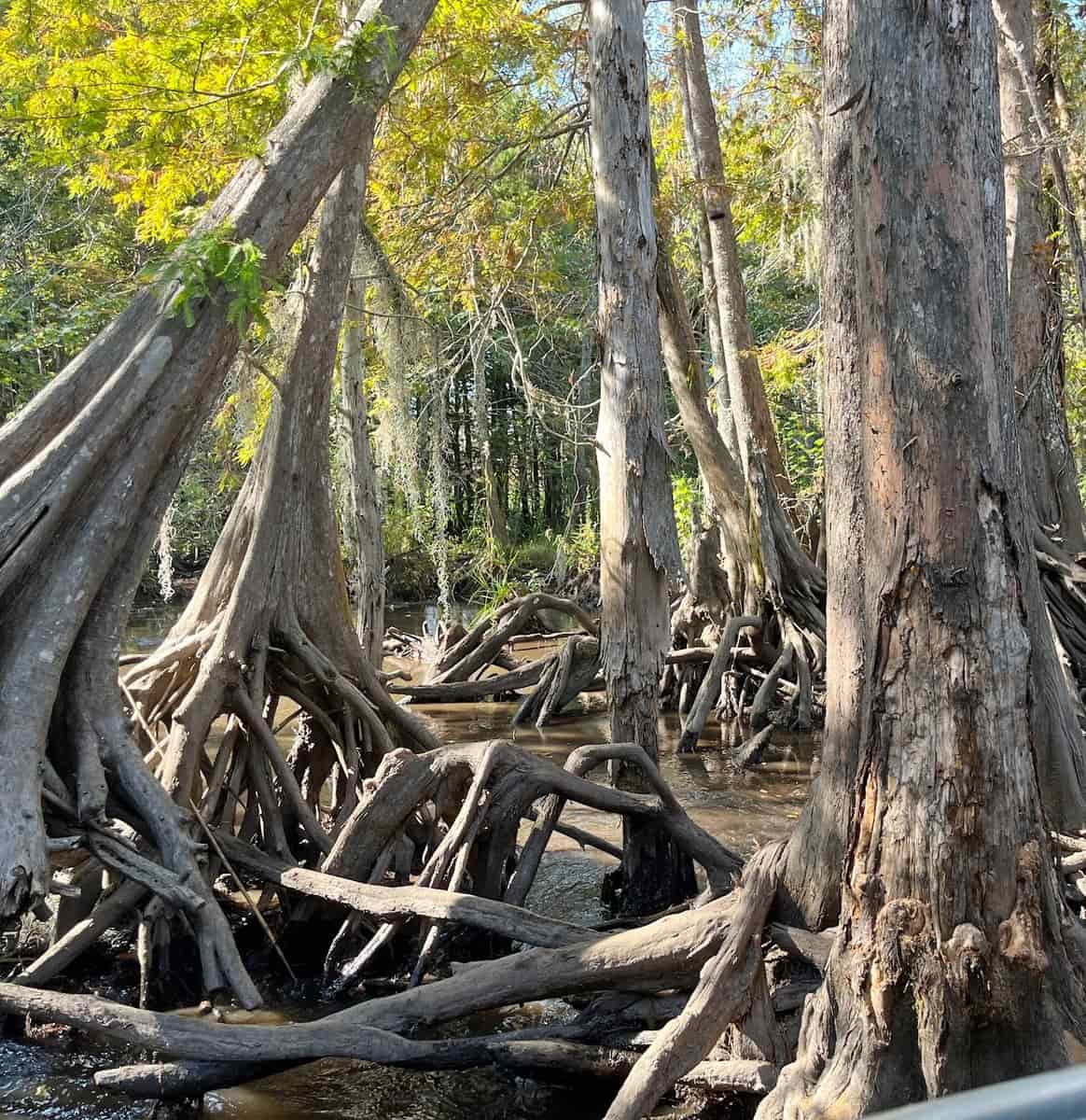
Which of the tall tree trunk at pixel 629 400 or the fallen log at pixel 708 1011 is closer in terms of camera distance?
the fallen log at pixel 708 1011

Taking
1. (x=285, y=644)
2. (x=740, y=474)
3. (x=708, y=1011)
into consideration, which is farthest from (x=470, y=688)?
(x=708, y=1011)

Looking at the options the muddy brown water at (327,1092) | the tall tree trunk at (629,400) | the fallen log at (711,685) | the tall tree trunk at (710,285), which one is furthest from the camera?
the tall tree trunk at (710,285)

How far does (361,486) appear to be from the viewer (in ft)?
37.5

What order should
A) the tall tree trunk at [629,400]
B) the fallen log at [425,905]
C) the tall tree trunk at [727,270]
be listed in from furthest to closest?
the tall tree trunk at [727,270]
the tall tree trunk at [629,400]
the fallen log at [425,905]

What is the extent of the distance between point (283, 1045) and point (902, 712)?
229 centimetres

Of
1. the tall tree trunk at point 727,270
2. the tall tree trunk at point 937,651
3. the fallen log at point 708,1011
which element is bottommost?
the fallen log at point 708,1011

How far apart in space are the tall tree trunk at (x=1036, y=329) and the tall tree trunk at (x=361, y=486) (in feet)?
17.9

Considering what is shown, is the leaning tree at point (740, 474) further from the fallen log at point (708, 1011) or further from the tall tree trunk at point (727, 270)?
the fallen log at point (708, 1011)

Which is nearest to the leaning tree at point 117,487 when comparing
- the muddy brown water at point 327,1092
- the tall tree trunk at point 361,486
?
the muddy brown water at point 327,1092

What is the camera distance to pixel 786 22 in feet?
42.5

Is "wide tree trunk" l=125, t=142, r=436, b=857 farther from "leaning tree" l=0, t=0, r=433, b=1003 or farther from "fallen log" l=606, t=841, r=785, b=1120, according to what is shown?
"fallen log" l=606, t=841, r=785, b=1120

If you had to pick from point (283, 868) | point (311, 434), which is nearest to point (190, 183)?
point (311, 434)

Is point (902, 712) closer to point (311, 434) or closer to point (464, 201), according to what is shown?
point (311, 434)

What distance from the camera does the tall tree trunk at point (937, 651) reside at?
10.5 feet
